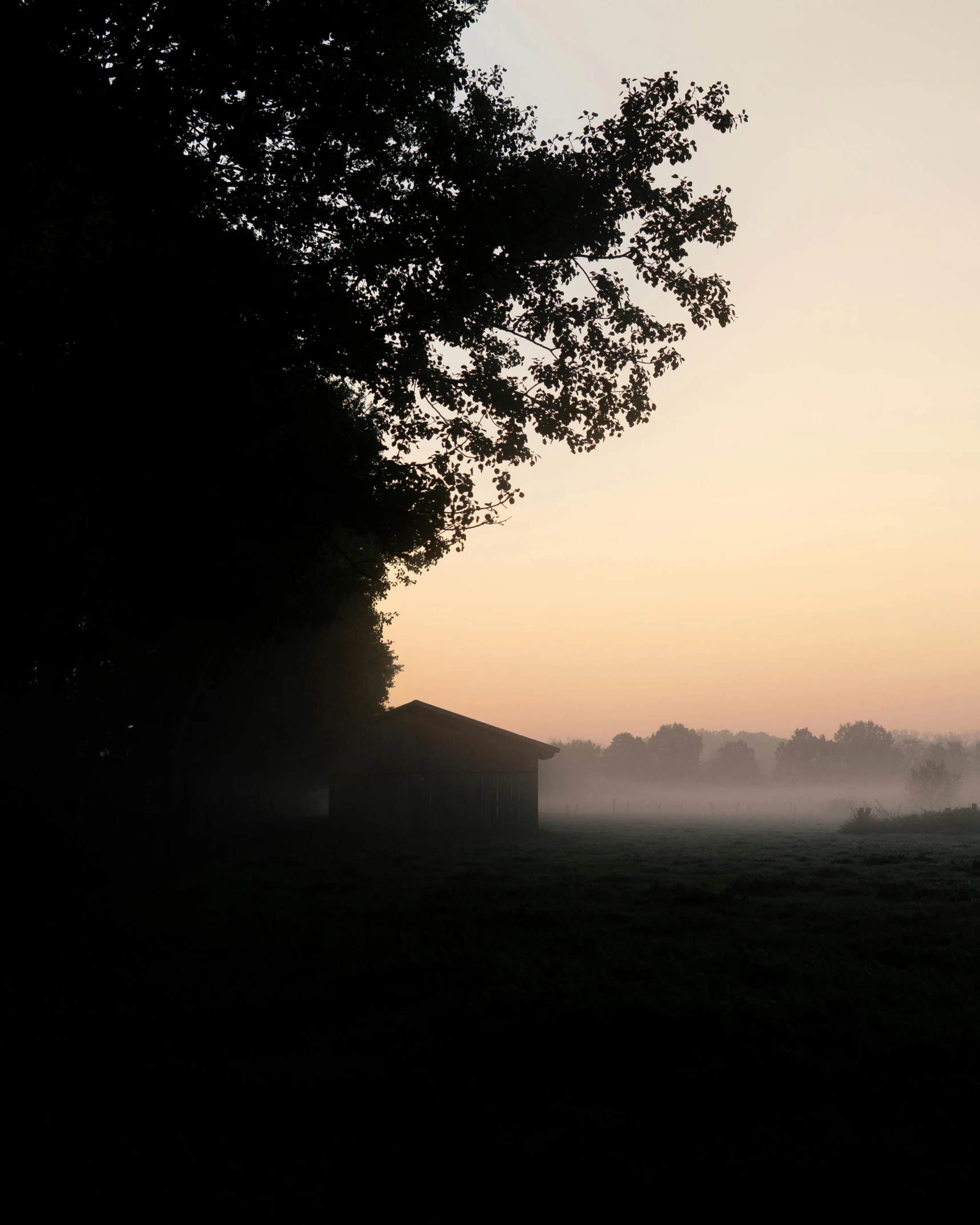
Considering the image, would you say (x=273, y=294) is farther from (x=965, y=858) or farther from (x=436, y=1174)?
(x=965, y=858)

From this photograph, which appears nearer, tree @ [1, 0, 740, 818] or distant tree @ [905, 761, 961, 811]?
tree @ [1, 0, 740, 818]

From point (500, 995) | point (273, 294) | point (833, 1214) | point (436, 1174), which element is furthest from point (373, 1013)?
point (273, 294)

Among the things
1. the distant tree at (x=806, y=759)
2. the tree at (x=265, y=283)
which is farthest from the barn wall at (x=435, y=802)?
the distant tree at (x=806, y=759)

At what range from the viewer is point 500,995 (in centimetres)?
909

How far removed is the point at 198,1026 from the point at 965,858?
25.5m

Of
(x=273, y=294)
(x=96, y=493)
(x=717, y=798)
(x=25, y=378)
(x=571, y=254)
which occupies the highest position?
(x=571, y=254)

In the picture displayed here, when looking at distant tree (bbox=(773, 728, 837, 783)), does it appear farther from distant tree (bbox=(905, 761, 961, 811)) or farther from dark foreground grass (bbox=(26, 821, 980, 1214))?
dark foreground grass (bbox=(26, 821, 980, 1214))

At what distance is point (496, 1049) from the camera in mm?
7664

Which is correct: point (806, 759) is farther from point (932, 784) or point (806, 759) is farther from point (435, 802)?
point (435, 802)

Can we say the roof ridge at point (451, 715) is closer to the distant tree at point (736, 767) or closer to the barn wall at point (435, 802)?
the barn wall at point (435, 802)

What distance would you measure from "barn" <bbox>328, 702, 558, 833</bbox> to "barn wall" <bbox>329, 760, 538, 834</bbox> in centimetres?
4

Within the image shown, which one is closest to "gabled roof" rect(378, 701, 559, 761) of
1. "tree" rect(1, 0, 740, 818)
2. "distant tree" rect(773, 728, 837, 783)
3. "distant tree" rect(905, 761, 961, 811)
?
"tree" rect(1, 0, 740, 818)

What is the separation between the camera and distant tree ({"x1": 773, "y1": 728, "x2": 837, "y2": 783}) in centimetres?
18712

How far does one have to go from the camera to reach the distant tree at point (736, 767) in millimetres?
193250
